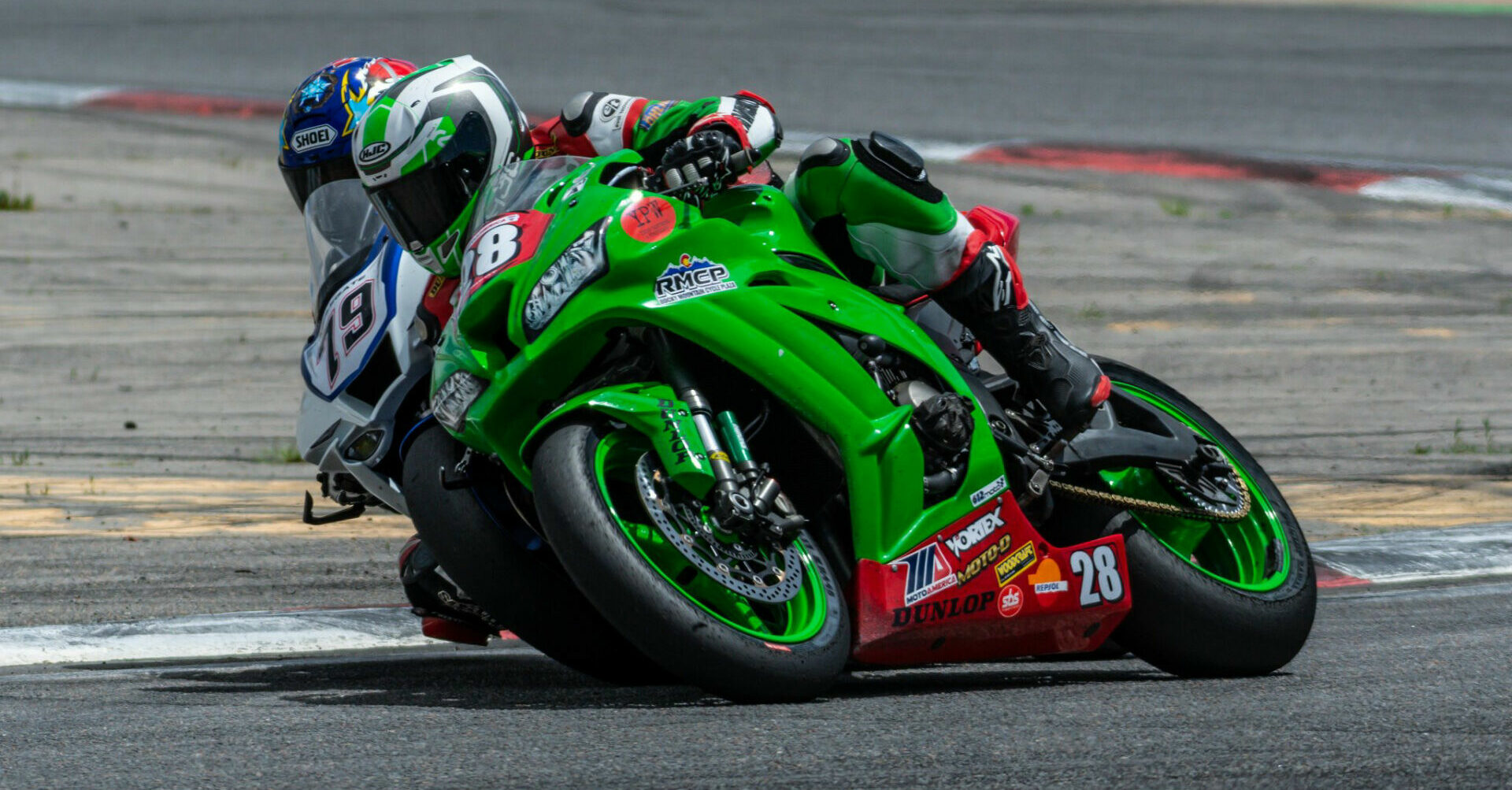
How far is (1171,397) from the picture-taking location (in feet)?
17.7

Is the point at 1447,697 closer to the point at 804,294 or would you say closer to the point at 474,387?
the point at 804,294

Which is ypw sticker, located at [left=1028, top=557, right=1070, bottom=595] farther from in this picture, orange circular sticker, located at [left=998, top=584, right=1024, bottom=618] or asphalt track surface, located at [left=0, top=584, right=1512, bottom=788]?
asphalt track surface, located at [left=0, top=584, right=1512, bottom=788]

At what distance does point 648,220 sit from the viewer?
4504 millimetres

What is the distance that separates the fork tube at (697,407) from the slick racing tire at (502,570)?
20.2 inches

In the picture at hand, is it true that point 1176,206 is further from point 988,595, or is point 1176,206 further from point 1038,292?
point 988,595

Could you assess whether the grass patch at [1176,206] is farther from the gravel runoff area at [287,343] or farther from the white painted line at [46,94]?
the white painted line at [46,94]

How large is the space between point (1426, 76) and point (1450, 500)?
40.8 feet

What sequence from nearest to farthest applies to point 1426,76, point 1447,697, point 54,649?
point 1447,697 → point 54,649 → point 1426,76

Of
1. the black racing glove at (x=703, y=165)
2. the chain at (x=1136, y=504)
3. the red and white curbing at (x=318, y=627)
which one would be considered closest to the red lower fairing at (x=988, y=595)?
the chain at (x=1136, y=504)

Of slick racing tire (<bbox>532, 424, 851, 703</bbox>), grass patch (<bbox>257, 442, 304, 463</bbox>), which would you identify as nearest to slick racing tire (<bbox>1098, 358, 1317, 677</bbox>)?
slick racing tire (<bbox>532, 424, 851, 703</bbox>)

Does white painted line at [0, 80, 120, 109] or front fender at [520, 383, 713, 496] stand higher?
front fender at [520, 383, 713, 496]

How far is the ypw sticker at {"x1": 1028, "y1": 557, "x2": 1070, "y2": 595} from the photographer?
4723 mm

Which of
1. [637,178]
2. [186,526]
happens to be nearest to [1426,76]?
[186,526]

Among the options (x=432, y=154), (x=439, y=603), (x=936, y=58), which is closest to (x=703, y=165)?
(x=432, y=154)
